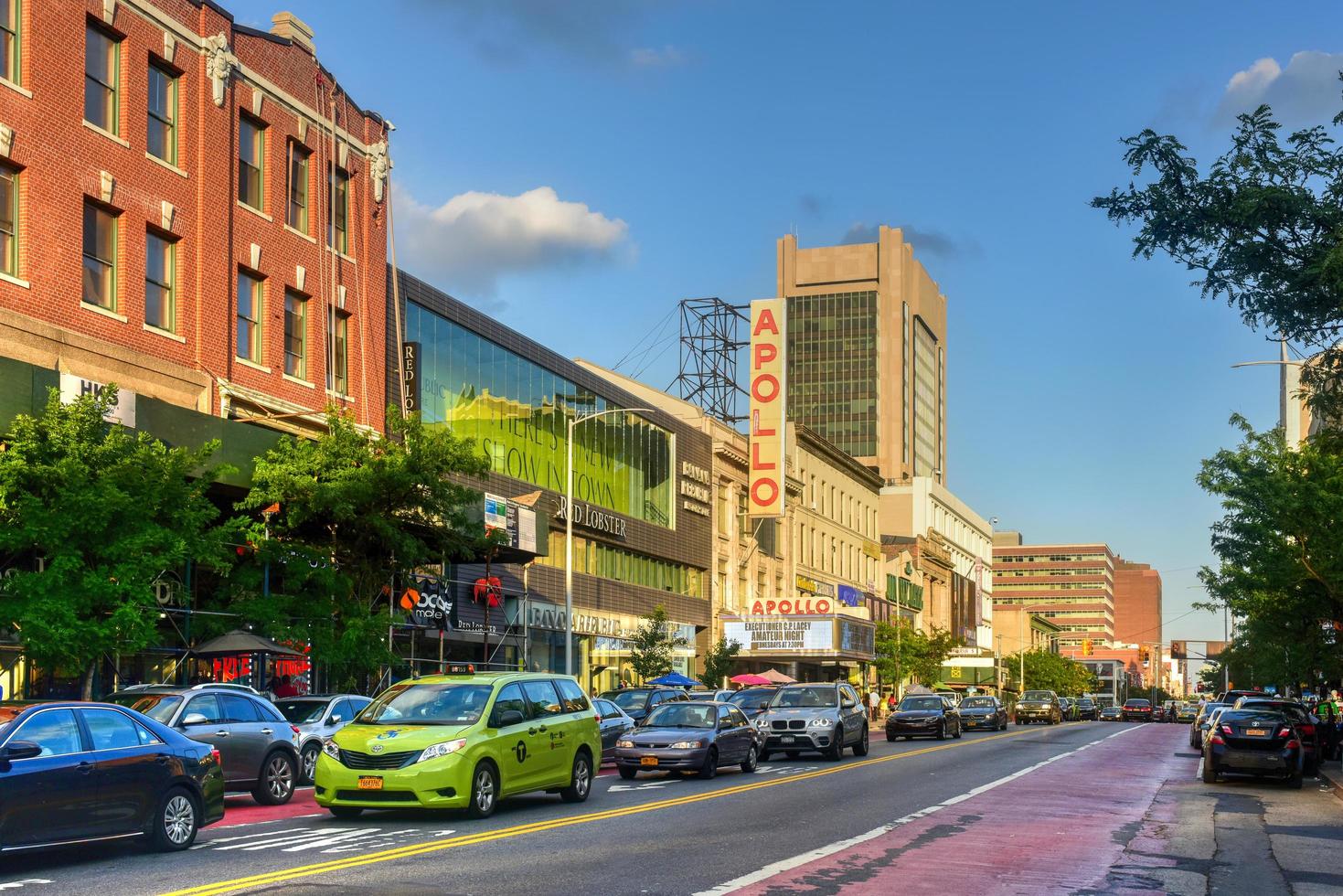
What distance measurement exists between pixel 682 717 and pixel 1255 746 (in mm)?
10668

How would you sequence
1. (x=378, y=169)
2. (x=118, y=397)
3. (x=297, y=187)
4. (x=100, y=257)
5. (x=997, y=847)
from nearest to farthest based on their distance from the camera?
(x=997, y=847)
(x=118, y=397)
(x=100, y=257)
(x=297, y=187)
(x=378, y=169)

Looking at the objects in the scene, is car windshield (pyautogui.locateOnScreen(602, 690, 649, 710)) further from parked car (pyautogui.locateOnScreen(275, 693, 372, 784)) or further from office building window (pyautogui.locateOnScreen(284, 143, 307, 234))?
office building window (pyautogui.locateOnScreen(284, 143, 307, 234))

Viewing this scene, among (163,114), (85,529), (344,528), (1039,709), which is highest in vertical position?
(163,114)

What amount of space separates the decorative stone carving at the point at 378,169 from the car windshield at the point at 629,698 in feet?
47.0

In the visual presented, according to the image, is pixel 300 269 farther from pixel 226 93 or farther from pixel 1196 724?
pixel 1196 724

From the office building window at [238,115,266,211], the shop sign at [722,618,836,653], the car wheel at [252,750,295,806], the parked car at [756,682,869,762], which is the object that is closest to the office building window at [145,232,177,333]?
the office building window at [238,115,266,211]

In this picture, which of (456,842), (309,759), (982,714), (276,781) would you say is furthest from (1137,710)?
(456,842)

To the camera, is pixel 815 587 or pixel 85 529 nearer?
pixel 85 529

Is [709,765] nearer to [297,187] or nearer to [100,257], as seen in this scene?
[100,257]

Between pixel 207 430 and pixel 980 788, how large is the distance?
15.6 m

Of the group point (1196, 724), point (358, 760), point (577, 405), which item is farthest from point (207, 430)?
point (1196, 724)

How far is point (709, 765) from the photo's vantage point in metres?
26.8

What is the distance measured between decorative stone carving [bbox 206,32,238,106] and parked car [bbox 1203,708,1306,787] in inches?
966

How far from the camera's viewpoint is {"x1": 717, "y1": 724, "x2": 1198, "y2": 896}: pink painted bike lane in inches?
517
